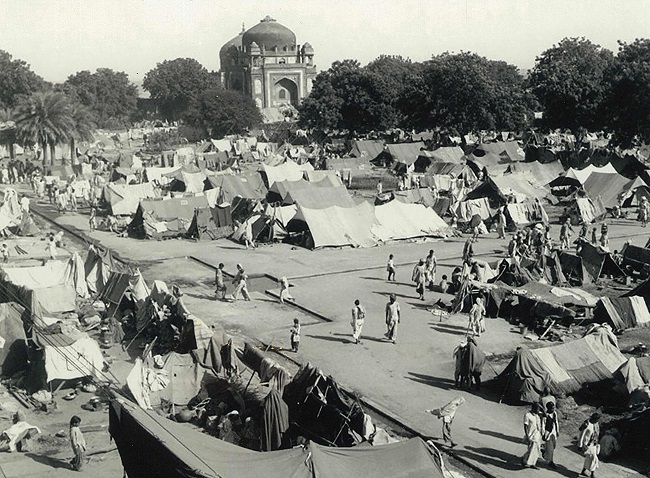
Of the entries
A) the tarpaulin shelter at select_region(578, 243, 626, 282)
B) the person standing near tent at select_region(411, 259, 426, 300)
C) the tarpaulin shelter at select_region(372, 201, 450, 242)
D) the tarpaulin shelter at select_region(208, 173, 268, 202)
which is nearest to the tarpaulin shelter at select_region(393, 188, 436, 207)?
the tarpaulin shelter at select_region(372, 201, 450, 242)

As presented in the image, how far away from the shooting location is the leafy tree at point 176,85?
366 ft

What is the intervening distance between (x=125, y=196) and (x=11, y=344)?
70.6ft

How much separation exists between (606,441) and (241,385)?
695 cm

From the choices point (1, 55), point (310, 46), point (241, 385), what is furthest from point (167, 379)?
point (310, 46)

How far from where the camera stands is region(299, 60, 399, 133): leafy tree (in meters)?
68.4

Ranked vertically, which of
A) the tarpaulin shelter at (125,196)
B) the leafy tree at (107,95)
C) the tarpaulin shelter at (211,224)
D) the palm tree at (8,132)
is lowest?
the tarpaulin shelter at (211,224)

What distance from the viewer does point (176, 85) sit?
112m

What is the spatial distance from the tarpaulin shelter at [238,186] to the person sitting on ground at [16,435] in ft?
81.4

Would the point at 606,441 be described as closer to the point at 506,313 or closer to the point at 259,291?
the point at 506,313

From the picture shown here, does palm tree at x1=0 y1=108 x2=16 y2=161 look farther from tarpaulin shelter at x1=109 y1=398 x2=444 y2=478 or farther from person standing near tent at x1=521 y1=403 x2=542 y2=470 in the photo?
person standing near tent at x1=521 y1=403 x2=542 y2=470

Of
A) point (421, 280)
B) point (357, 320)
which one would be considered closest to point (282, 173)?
point (421, 280)

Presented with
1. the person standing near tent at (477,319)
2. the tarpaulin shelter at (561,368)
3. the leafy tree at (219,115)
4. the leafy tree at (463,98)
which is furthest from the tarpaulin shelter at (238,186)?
the leafy tree at (219,115)

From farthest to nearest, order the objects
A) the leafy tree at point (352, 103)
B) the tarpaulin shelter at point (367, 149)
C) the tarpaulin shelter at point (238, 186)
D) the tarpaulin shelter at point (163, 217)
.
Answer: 1. the leafy tree at point (352, 103)
2. the tarpaulin shelter at point (367, 149)
3. the tarpaulin shelter at point (238, 186)
4. the tarpaulin shelter at point (163, 217)

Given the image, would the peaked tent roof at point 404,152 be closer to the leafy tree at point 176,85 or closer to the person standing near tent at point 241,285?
the person standing near tent at point 241,285
